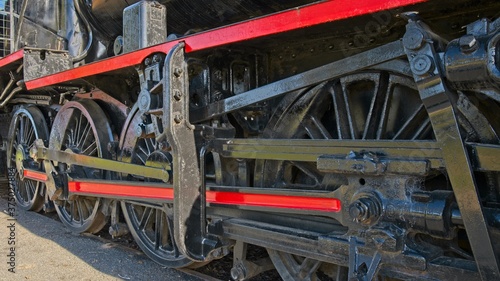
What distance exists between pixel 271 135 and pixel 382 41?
76cm

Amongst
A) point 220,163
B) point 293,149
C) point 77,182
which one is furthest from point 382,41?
point 77,182

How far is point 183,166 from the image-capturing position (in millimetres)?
2277

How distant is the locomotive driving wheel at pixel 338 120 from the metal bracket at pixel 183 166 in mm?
348

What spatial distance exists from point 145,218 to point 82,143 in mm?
1028

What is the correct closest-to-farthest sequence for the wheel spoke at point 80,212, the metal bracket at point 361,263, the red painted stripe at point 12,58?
the metal bracket at point 361,263 → the wheel spoke at point 80,212 → the red painted stripe at point 12,58

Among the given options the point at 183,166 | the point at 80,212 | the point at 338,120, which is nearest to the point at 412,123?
the point at 338,120

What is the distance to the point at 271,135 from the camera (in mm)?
2449

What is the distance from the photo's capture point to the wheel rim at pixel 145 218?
304 centimetres

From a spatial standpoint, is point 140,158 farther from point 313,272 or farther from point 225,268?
point 313,272

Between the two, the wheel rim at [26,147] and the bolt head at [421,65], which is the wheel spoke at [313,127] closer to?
the bolt head at [421,65]

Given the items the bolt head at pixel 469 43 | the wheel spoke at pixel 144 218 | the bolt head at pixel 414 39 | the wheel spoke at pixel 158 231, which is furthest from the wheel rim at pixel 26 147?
the bolt head at pixel 469 43

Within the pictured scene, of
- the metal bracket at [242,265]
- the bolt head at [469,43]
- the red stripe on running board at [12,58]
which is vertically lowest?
the metal bracket at [242,265]

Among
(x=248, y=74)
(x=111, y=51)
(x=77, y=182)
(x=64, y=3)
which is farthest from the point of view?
(x=64, y=3)

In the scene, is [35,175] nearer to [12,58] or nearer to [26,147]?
[26,147]
